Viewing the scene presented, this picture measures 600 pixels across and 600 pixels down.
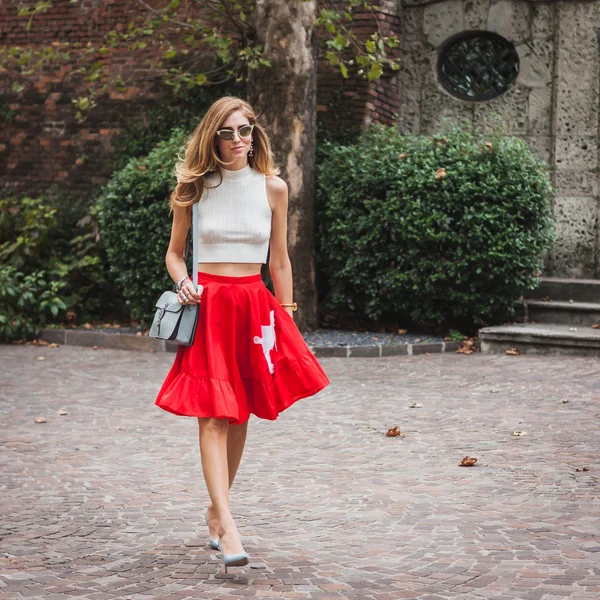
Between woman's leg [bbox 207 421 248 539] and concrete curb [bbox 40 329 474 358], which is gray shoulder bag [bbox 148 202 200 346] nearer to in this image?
woman's leg [bbox 207 421 248 539]

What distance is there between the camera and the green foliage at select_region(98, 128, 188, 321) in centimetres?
1157

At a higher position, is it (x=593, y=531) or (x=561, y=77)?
(x=561, y=77)

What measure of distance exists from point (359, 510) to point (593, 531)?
3.79 feet

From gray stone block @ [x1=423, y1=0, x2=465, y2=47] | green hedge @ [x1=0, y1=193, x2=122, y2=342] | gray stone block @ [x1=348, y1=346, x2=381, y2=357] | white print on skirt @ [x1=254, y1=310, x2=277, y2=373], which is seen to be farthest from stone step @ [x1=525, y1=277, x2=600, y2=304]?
white print on skirt @ [x1=254, y1=310, x2=277, y2=373]

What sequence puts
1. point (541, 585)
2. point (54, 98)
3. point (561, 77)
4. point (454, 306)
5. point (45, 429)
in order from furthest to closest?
1. point (54, 98)
2. point (561, 77)
3. point (454, 306)
4. point (45, 429)
5. point (541, 585)

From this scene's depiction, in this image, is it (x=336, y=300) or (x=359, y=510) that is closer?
(x=359, y=510)

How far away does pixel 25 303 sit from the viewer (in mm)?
12047

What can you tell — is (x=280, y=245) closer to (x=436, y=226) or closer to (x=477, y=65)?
(x=436, y=226)

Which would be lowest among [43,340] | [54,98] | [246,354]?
[43,340]

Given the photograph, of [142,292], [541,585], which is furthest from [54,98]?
[541,585]

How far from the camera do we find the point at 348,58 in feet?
43.7

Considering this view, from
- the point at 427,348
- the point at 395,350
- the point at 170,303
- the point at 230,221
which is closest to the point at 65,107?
the point at 395,350

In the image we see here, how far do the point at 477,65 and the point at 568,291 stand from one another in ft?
12.0

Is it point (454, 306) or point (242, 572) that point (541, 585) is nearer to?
point (242, 572)
